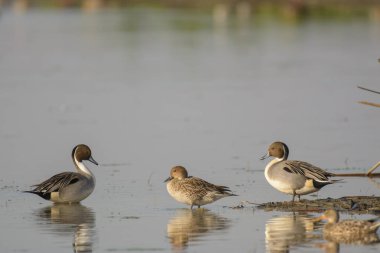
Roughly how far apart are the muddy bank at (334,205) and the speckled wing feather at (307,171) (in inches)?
9.5

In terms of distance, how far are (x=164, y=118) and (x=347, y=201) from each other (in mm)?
7385

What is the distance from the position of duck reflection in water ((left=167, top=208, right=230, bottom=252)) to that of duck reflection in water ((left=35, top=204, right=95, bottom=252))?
2.41 feet

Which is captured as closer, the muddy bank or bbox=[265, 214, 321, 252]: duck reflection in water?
bbox=[265, 214, 321, 252]: duck reflection in water

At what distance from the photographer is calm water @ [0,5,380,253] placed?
10070mm

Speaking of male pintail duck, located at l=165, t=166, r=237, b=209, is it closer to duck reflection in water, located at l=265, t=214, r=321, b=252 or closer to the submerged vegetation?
duck reflection in water, located at l=265, t=214, r=321, b=252

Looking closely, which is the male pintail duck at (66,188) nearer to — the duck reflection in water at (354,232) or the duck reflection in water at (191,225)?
→ the duck reflection in water at (191,225)

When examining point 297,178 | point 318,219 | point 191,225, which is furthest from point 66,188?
point 318,219

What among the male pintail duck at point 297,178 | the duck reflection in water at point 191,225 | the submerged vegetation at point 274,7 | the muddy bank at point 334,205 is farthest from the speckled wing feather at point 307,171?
the submerged vegetation at point 274,7

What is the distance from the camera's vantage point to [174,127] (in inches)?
669

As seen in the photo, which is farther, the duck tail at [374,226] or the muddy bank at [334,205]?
the muddy bank at [334,205]

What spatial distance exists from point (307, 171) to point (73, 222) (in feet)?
7.96

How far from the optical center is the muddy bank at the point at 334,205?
417 inches

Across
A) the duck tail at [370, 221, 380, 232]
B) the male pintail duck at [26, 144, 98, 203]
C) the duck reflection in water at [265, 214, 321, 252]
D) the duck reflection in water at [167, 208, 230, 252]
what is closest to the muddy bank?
the duck reflection in water at [265, 214, 321, 252]

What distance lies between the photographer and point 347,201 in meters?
11.0
